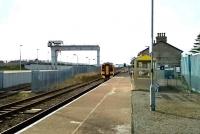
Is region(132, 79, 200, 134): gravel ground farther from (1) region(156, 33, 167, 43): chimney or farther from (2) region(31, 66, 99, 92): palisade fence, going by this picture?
(1) region(156, 33, 167, 43): chimney

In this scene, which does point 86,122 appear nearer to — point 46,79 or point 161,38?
point 46,79

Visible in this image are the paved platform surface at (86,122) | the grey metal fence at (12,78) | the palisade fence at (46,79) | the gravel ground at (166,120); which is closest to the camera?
the gravel ground at (166,120)

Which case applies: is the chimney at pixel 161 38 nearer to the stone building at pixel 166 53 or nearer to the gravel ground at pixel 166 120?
the stone building at pixel 166 53

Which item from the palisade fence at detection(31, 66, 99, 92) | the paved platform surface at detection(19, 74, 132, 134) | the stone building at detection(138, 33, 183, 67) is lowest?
the paved platform surface at detection(19, 74, 132, 134)

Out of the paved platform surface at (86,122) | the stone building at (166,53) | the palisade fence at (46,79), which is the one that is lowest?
the paved platform surface at (86,122)

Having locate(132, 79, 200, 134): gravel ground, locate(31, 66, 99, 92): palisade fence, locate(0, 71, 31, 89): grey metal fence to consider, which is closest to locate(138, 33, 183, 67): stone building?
locate(31, 66, 99, 92): palisade fence

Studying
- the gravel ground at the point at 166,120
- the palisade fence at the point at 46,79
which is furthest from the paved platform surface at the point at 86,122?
the palisade fence at the point at 46,79

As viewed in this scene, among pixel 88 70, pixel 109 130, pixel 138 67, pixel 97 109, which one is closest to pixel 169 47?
pixel 88 70

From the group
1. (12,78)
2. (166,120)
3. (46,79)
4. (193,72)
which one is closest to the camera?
(166,120)

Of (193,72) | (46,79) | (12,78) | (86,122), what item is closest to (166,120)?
(86,122)

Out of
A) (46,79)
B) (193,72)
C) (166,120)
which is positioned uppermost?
(193,72)

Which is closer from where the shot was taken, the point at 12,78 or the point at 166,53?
the point at 12,78

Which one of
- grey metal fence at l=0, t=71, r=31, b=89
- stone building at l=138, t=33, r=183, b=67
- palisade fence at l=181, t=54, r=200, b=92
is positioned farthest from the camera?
stone building at l=138, t=33, r=183, b=67

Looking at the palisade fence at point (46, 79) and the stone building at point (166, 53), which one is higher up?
the stone building at point (166, 53)
